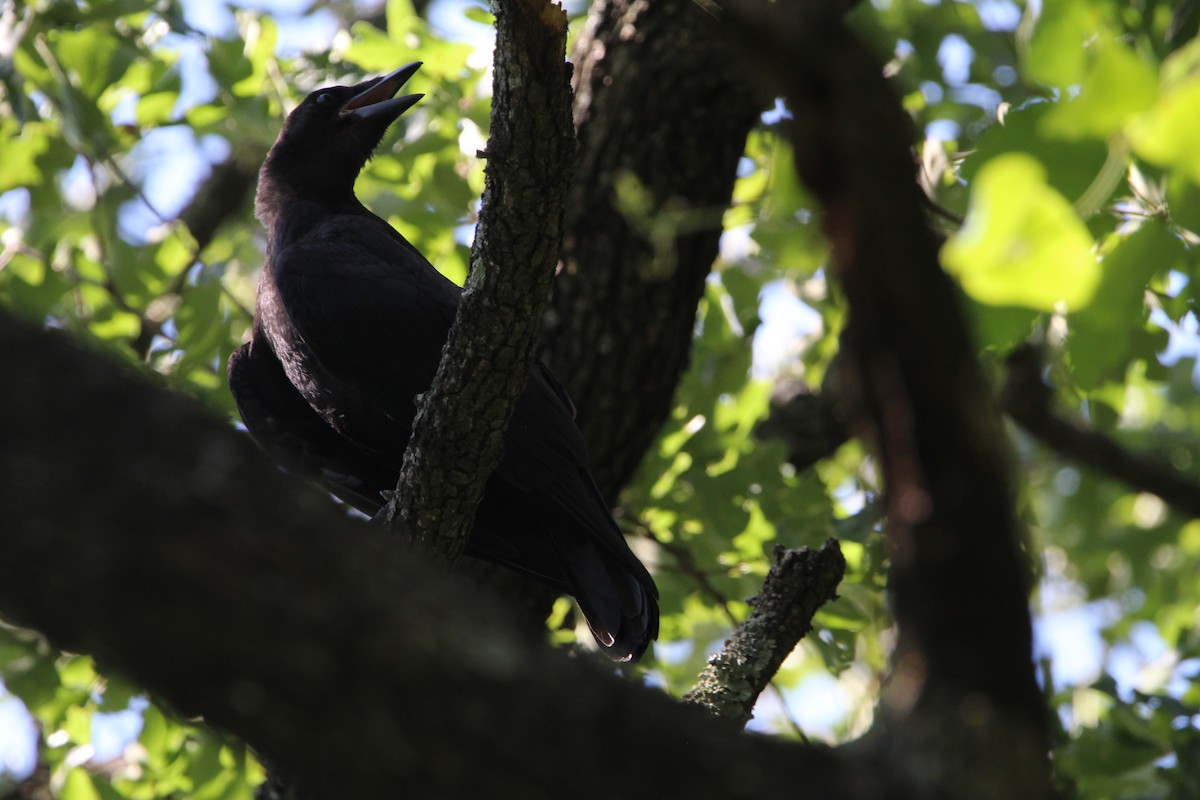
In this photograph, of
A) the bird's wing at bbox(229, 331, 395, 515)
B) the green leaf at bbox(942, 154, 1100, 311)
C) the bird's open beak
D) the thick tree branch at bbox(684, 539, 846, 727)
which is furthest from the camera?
the bird's open beak

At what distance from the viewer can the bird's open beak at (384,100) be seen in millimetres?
4248

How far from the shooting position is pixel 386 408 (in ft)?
11.2

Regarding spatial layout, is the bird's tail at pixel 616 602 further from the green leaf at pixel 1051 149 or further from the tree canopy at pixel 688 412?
the green leaf at pixel 1051 149

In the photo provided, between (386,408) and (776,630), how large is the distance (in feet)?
4.50

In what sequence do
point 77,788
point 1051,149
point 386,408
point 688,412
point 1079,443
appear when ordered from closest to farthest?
point 1051,149, point 386,408, point 77,788, point 688,412, point 1079,443

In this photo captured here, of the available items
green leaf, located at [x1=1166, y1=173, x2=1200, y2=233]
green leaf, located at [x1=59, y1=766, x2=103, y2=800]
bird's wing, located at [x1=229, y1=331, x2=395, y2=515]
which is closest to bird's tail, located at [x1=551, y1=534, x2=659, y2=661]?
bird's wing, located at [x1=229, y1=331, x2=395, y2=515]

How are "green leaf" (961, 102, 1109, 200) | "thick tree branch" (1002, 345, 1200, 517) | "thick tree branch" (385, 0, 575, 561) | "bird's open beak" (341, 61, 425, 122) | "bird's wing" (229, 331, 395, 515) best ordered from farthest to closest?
"thick tree branch" (1002, 345, 1200, 517), "bird's open beak" (341, 61, 425, 122), "bird's wing" (229, 331, 395, 515), "thick tree branch" (385, 0, 575, 561), "green leaf" (961, 102, 1109, 200)

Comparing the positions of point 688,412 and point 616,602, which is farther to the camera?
point 688,412

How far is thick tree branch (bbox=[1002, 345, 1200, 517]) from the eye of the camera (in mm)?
4840

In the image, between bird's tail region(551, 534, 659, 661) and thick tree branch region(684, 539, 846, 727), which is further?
bird's tail region(551, 534, 659, 661)

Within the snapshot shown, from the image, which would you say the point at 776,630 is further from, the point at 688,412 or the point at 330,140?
the point at 330,140

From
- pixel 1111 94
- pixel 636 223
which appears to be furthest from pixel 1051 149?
pixel 636 223

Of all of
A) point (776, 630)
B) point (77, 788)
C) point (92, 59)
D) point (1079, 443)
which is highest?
point (92, 59)

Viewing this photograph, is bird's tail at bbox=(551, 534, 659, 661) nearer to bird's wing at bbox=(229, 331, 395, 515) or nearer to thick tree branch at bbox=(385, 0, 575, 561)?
thick tree branch at bbox=(385, 0, 575, 561)
